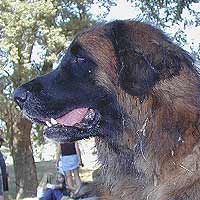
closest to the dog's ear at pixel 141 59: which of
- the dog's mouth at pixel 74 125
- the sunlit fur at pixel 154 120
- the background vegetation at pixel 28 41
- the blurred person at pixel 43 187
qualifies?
the sunlit fur at pixel 154 120

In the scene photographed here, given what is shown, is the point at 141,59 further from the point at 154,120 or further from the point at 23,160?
the point at 23,160

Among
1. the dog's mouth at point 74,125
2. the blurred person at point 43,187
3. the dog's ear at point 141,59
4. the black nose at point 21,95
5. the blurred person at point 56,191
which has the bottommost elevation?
the blurred person at point 43,187

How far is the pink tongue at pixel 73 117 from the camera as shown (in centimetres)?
401

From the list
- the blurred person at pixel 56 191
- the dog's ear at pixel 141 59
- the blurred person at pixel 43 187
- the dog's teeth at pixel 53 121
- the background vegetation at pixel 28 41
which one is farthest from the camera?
the background vegetation at pixel 28 41

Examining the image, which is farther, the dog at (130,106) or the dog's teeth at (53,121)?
the dog's teeth at (53,121)

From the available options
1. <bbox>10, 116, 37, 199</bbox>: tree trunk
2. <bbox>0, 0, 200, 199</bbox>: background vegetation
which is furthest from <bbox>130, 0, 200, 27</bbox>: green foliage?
<bbox>10, 116, 37, 199</bbox>: tree trunk

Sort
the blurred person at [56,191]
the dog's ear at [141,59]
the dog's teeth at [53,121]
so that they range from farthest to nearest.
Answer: the blurred person at [56,191] < the dog's teeth at [53,121] < the dog's ear at [141,59]

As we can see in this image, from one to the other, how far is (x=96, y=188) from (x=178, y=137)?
110 cm

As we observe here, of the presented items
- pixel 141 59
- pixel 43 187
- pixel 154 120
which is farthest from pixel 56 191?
pixel 141 59

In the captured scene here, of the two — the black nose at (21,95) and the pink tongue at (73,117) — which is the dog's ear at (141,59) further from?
the black nose at (21,95)

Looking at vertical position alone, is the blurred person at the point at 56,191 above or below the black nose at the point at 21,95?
below

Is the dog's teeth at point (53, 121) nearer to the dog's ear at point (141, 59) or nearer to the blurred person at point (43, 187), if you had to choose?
the dog's ear at point (141, 59)

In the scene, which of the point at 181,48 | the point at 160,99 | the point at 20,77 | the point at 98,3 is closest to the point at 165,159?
the point at 160,99

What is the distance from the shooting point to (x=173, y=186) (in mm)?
3588
